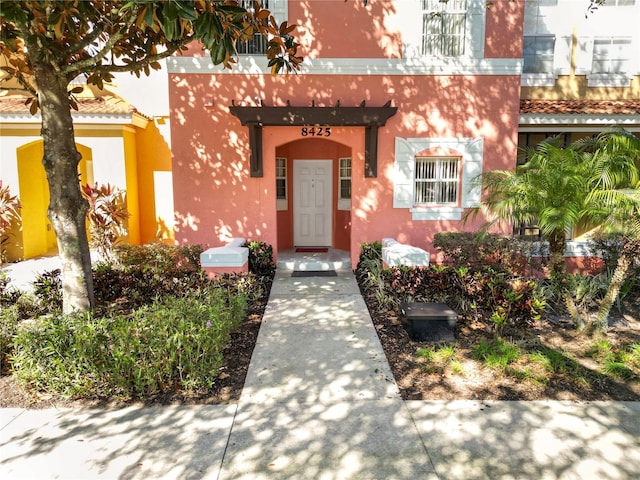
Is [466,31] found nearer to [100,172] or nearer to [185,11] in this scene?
[185,11]

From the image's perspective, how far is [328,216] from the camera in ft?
37.2

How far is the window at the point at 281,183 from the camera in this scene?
1107 centimetres

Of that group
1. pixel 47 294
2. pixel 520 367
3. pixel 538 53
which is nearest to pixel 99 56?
→ pixel 47 294

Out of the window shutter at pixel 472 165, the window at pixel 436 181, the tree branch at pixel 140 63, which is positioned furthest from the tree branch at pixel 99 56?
the window shutter at pixel 472 165

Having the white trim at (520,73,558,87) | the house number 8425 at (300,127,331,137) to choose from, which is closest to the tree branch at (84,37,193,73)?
the house number 8425 at (300,127,331,137)

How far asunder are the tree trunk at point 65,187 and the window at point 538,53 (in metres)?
10.1

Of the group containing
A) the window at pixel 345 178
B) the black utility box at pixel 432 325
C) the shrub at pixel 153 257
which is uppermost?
the window at pixel 345 178

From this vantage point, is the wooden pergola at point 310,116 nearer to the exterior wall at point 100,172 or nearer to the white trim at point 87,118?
the white trim at point 87,118

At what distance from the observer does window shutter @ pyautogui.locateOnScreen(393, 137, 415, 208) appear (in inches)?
359

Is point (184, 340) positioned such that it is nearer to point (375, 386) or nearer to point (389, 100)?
point (375, 386)

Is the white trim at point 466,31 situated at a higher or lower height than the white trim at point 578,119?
higher

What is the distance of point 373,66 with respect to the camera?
29.0 ft

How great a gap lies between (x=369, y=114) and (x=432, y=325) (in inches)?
194

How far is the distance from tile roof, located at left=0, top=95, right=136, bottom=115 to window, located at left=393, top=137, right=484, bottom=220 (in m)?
6.70
